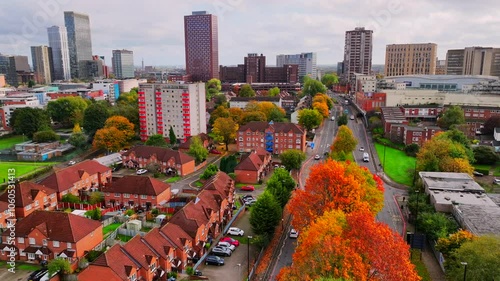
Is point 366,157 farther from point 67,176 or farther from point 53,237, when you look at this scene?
point 53,237

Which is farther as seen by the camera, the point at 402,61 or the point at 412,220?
the point at 402,61

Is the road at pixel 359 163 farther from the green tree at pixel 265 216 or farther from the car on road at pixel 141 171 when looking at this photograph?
the car on road at pixel 141 171

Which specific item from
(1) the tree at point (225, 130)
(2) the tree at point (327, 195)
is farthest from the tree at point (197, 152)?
(2) the tree at point (327, 195)

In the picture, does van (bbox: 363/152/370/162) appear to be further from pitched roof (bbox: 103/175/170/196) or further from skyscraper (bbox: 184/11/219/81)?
skyscraper (bbox: 184/11/219/81)

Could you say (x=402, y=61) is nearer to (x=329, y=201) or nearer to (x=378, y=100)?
(x=378, y=100)

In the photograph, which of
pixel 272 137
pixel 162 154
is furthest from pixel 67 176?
pixel 272 137

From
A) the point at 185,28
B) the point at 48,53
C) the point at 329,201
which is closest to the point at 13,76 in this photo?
the point at 48,53

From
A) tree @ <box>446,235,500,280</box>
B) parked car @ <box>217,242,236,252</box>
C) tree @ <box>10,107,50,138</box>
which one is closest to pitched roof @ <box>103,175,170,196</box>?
parked car @ <box>217,242,236,252</box>
